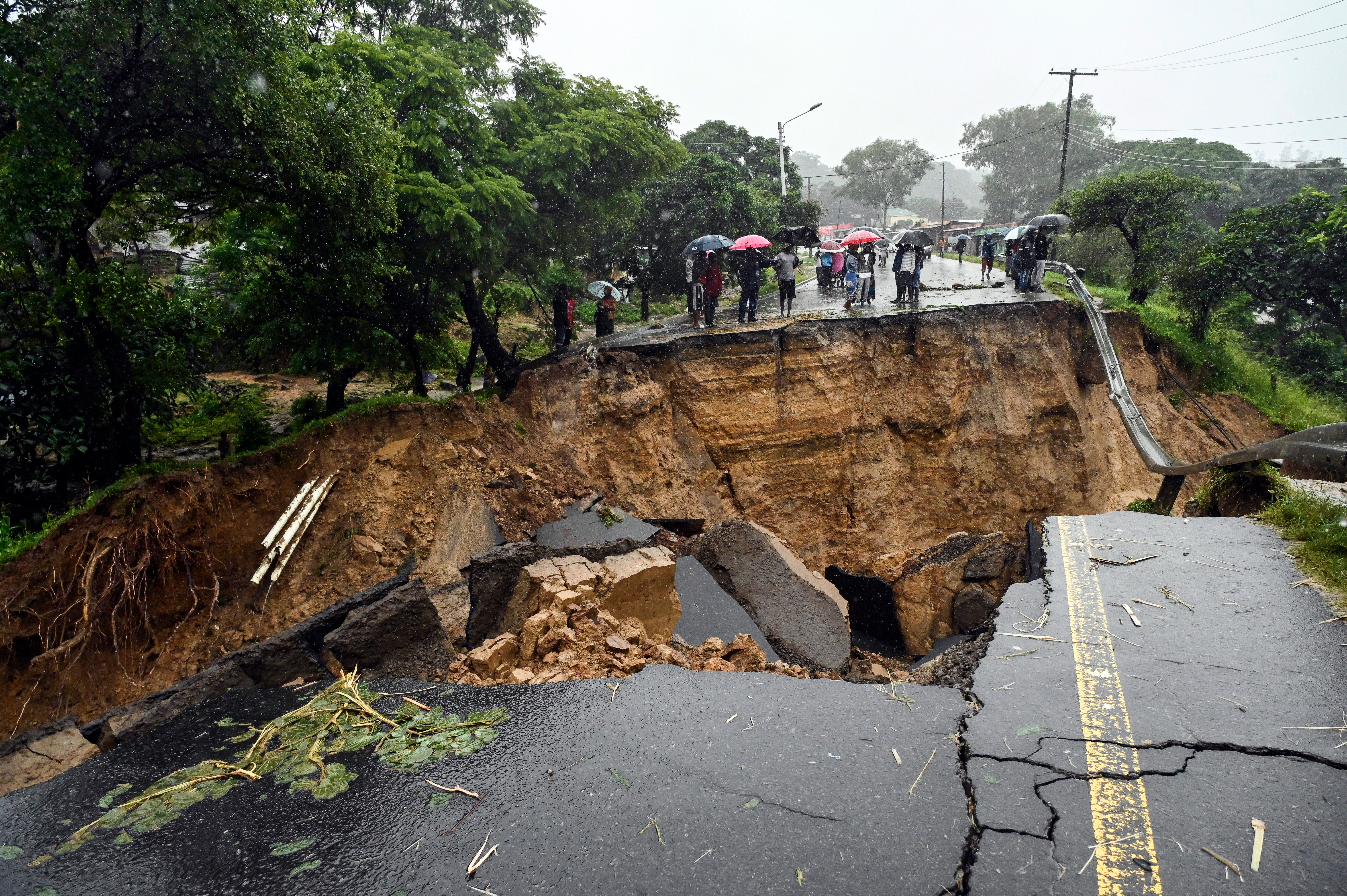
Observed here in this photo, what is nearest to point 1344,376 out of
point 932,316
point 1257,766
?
point 932,316

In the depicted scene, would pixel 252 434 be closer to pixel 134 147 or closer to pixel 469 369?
pixel 134 147

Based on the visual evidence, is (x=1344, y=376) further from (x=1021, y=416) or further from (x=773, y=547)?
(x=773, y=547)

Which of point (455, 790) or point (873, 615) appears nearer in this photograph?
point (455, 790)

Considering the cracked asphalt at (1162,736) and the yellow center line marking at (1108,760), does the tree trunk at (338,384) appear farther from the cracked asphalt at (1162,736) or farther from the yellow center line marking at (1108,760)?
the yellow center line marking at (1108,760)

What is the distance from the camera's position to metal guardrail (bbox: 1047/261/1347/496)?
6980 millimetres

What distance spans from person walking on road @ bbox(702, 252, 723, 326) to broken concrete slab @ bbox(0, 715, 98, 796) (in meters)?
12.1

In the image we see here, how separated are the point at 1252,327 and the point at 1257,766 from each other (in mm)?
26453

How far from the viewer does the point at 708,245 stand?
14.1 metres

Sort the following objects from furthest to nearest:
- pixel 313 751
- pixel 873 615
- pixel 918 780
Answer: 1. pixel 873 615
2. pixel 313 751
3. pixel 918 780

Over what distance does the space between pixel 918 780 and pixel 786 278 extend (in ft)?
42.2

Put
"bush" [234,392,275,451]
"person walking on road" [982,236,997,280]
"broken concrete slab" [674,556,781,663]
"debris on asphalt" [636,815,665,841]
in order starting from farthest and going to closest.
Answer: "person walking on road" [982,236,997,280] → "bush" [234,392,275,451] → "broken concrete slab" [674,556,781,663] → "debris on asphalt" [636,815,665,841]

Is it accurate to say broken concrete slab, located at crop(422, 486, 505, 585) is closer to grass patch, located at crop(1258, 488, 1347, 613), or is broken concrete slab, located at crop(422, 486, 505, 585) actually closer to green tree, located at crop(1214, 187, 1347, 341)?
grass patch, located at crop(1258, 488, 1347, 613)

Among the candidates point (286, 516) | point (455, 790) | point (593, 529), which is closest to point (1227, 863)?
point (455, 790)

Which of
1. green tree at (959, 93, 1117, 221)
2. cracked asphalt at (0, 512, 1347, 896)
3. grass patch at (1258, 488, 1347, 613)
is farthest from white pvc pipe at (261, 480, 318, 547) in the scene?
green tree at (959, 93, 1117, 221)
